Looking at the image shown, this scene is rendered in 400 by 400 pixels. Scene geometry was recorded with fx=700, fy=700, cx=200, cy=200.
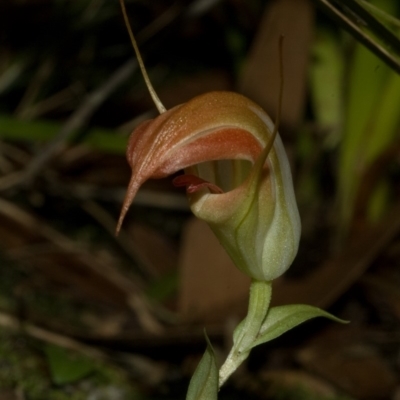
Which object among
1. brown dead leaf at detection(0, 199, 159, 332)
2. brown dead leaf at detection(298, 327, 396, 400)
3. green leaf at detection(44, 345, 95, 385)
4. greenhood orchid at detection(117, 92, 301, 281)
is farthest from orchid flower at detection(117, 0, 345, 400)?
brown dead leaf at detection(0, 199, 159, 332)

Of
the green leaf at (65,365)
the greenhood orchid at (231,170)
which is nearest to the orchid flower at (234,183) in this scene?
the greenhood orchid at (231,170)

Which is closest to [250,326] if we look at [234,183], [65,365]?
[234,183]

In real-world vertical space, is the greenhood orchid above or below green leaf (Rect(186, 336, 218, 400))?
above

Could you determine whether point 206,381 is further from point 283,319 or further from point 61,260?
point 61,260

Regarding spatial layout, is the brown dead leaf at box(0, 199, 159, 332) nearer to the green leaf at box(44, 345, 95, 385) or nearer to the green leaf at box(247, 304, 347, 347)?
the green leaf at box(44, 345, 95, 385)

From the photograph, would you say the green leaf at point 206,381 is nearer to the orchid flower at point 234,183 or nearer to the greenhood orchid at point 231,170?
the orchid flower at point 234,183
